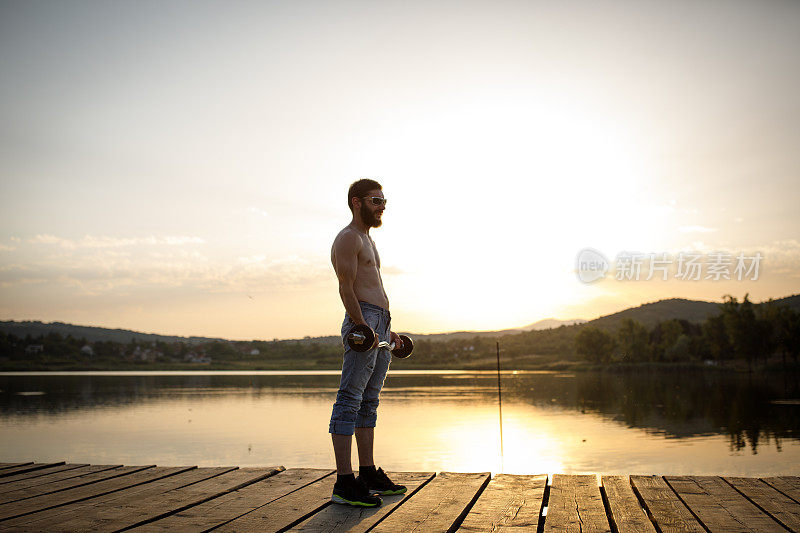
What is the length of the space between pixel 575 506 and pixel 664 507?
0.58 meters

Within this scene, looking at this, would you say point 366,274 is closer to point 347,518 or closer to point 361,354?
point 361,354

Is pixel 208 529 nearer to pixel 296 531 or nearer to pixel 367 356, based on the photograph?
pixel 296 531

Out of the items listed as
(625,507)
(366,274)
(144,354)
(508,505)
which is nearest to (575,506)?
(625,507)

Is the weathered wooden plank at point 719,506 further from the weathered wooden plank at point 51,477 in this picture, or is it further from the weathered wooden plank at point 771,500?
the weathered wooden plank at point 51,477

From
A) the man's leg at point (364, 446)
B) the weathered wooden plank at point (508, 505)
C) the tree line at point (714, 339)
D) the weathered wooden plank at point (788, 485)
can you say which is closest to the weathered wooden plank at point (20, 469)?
the man's leg at point (364, 446)

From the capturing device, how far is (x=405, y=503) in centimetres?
491

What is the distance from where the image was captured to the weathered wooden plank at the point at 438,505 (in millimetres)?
4230

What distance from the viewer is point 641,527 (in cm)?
414

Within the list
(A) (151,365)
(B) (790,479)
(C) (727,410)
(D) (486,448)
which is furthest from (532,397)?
(A) (151,365)

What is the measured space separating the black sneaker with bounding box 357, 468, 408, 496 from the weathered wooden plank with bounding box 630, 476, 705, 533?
5.76ft

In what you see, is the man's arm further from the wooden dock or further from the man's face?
the wooden dock

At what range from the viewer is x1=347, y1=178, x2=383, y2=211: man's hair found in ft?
17.9

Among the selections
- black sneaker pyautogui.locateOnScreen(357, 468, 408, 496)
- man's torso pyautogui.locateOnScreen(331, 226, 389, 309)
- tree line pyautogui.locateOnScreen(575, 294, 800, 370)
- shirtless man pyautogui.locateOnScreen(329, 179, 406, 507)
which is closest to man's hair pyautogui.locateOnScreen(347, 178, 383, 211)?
shirtless man pyautogui.locateOnScreen(329, 179, 406, 507)

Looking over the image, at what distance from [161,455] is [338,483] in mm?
14690
